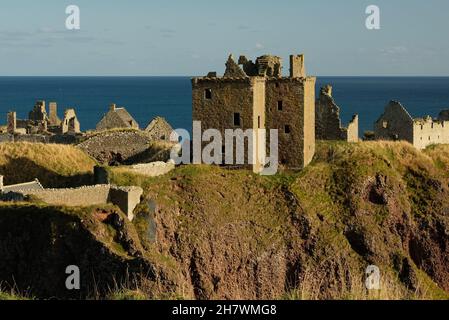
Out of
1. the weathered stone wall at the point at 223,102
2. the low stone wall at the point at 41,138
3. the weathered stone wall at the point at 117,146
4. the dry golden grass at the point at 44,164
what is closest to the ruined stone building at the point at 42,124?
the low stone wall at the point at 41,138

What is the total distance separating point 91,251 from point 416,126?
32203 mm

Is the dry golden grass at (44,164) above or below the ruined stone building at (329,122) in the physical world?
below

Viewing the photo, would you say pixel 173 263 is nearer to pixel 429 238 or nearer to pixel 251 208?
pixel 251 208

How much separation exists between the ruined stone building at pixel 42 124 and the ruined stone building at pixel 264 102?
1722 cm

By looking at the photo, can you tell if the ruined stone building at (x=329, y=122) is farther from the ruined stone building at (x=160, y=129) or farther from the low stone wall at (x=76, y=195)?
the low stone wall at (x=76, y=195)

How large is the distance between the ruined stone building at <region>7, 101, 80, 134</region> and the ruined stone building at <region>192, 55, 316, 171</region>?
56.5ft

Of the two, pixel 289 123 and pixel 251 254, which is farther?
pixel 289 123

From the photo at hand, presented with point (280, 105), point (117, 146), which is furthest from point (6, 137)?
point (280, 105)

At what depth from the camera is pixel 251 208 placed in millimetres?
40500

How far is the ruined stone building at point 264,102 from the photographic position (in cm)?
4359

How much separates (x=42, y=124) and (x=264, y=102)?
73.7ft

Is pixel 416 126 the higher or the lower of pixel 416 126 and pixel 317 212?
the higher

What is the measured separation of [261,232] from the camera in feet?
131
